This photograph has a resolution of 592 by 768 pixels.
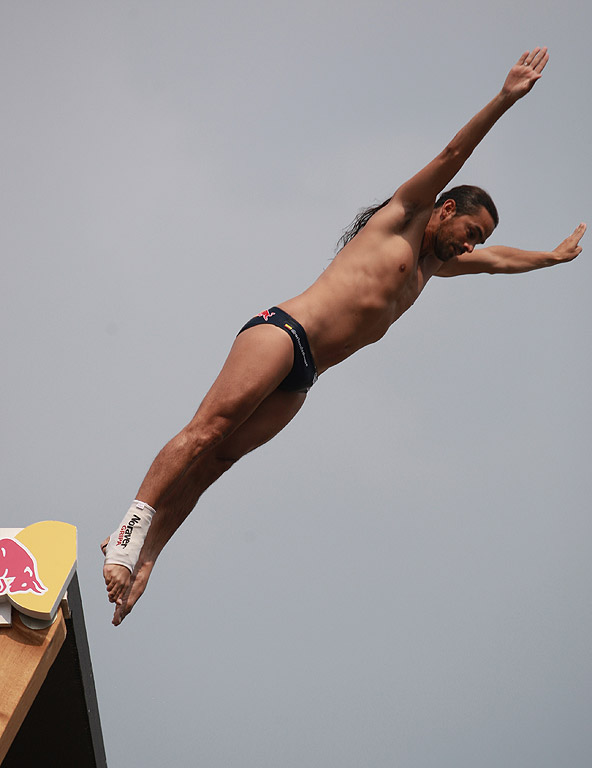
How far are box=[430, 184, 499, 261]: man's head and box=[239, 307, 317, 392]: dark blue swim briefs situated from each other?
0.94m

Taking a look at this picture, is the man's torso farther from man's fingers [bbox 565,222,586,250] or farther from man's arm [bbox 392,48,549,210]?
man's fingers [bbox 565,222,586,250]

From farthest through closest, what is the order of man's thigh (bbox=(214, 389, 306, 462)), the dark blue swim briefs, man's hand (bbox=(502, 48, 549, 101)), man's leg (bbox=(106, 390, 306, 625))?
1. man's thigh (bbox=(214, 389, 306, 462))
2. the dark blue swim briefs
3. man's leg (bbox=(106, 390, 306, 625))
4. man's hand (bbox=(502, 48, 549, 101))

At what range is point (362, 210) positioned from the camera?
584 centimetres

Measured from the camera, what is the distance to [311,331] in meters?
5.31

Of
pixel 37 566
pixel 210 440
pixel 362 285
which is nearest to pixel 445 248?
pixel 362 285

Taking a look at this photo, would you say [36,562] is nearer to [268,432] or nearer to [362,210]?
[268,432]

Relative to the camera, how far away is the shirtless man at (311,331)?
192 inches

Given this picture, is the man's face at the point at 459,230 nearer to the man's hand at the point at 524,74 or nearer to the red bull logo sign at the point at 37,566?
the man's hand at the point at 524,74

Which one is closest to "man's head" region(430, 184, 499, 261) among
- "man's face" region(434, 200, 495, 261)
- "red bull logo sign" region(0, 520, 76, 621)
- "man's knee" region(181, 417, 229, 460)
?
"man's face" region(434, 200, 495, 261)

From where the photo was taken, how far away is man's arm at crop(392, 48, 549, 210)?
190 inches

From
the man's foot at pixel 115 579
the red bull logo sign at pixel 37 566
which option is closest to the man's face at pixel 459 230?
the man's foot at pixel 115 579

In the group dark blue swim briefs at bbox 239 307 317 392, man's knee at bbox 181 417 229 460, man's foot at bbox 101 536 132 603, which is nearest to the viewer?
man's foot at bbox 101 536 132 603

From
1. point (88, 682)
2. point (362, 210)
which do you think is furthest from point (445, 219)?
point (88, 682)

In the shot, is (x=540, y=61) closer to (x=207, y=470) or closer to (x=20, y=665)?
(x=207, y=470)
